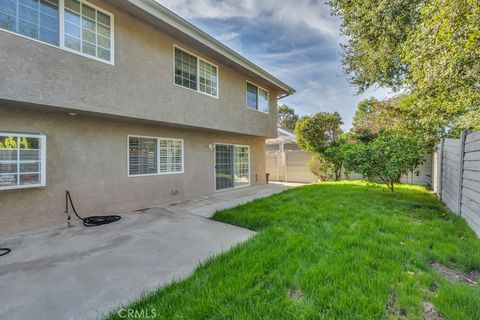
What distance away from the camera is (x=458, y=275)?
339 centimetres

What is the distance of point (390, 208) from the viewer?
23.2 ft

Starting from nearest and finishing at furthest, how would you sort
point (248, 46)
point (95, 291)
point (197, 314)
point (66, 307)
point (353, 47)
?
point (197, 314), point (66, 307), point (95, 291), point (353, 47), point (248, 46)

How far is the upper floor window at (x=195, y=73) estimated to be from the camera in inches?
326

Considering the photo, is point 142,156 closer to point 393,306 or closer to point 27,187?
point 27,187

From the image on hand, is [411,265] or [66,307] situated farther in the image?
[411,265]

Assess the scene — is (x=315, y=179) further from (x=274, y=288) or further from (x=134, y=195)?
(x=274, y=288)

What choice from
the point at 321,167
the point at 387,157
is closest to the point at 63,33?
the point at 387,157

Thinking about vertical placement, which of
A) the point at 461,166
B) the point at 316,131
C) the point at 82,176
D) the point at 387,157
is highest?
the point at 316,131

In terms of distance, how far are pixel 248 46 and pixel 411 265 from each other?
36.2ft

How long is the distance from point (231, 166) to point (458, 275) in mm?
9737

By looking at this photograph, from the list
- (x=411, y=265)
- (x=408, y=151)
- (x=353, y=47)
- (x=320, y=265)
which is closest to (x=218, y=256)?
(x=320, y=265)

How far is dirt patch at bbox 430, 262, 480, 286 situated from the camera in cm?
326

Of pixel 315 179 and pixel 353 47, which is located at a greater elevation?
pixel 353 47

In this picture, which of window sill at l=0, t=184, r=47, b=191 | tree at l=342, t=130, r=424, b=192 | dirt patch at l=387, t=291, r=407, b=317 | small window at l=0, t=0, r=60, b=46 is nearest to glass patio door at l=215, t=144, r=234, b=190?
tree at l=342, t=130, r=424, b=192
